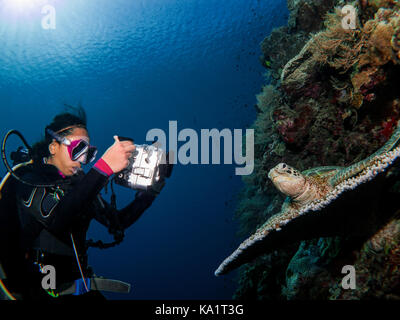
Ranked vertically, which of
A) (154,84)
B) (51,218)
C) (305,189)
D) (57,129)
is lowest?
(51,218)

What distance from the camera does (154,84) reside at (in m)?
37.3

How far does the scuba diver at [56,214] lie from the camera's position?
77.1 inches

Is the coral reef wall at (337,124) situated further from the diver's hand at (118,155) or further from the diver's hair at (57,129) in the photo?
the diver's hair at (57,129)

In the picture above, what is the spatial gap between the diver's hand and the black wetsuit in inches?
5.6

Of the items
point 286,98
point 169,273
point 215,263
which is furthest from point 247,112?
point 286,98

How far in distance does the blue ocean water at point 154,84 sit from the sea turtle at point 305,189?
5826mm

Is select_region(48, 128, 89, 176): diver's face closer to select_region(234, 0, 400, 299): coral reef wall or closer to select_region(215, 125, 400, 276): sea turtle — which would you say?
select_region(215, 125, 400, 276): sea turtle

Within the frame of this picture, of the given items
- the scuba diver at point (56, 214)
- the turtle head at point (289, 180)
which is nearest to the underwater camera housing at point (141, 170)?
the scuba diver at point (56, 214)

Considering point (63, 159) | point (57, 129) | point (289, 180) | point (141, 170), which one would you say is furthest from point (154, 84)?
point (289, 180)

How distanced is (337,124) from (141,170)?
2901 mm

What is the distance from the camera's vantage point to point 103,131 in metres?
48.2

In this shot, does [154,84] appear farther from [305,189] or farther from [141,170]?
[305,189]

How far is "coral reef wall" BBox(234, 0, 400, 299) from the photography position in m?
2.01
